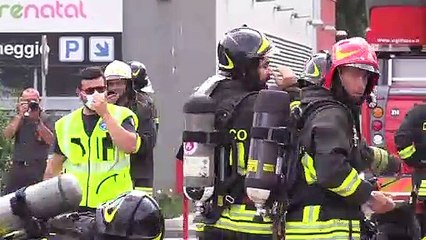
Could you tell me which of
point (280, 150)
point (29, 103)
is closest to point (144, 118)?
point (280, 150)

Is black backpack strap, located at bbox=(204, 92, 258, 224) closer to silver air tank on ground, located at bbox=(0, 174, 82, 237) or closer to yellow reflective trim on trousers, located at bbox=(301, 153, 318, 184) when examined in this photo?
yellow reflective trim on trousers, located at bbox=(301, 153, 318, 184)

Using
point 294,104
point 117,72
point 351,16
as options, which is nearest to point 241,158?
point 294,104

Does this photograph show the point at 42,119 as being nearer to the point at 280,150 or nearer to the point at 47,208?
the point at 280,150

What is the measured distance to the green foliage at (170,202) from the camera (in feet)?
50.2

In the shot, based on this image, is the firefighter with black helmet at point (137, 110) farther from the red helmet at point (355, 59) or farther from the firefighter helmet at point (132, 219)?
the firefighter helmet at point (132, 219)

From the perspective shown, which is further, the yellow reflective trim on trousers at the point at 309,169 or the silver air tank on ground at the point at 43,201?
the yellow reflective trim on trousers at the point at 309,169

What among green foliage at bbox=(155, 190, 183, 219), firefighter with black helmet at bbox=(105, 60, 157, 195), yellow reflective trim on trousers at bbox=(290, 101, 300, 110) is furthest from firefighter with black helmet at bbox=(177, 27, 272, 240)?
green foliage at bbox=(155, 190, 183, 219)

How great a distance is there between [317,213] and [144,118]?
2785 mm

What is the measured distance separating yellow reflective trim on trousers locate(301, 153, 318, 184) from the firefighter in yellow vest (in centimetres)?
151

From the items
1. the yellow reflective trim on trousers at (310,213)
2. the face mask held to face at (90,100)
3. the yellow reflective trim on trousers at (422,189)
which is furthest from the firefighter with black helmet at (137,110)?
the yellow reflective trim on trousers at (310,213)

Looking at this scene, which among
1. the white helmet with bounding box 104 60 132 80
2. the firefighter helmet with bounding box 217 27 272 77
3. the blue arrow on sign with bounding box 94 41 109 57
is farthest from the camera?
the blue arrow on sign with bounding box 94 41 109 57

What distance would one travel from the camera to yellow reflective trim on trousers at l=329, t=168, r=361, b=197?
5.42 m

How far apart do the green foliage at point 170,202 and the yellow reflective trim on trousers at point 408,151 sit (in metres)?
6.75

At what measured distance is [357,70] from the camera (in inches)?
223
